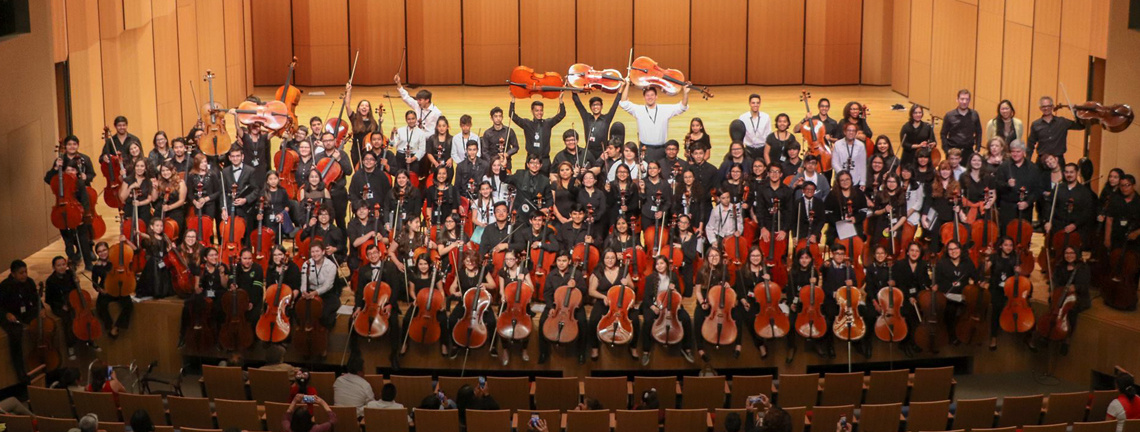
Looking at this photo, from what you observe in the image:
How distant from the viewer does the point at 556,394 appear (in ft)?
27.7

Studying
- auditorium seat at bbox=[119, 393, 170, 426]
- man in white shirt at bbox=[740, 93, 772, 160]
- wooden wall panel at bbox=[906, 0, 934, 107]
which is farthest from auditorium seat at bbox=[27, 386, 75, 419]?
wooden wall panel at bbox=[906, 0, 934, 107]

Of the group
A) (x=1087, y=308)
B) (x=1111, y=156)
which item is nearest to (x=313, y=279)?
(x=1087, y=308)

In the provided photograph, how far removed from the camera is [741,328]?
902 centimetres

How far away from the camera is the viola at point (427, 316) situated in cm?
891

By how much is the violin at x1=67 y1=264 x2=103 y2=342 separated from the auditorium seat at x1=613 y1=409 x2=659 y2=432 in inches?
148

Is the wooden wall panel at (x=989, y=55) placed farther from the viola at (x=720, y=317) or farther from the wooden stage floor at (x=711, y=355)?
the viola at (x=720, y=317)

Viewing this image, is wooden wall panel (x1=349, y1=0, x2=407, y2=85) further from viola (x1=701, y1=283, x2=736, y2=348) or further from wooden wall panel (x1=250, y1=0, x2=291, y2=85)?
viola (x1=701, y1=283, x2=736, y2=348)

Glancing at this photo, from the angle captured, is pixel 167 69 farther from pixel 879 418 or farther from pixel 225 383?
pixel 879 418

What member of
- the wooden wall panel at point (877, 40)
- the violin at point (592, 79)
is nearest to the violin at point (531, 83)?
the violin at point (592, 79)

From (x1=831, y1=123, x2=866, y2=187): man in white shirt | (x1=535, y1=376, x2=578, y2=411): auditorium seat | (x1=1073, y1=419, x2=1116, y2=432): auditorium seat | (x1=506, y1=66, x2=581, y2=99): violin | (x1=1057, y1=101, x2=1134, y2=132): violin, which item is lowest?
(x1=535, y1=376, x2=578, y2=411): auditorium seat

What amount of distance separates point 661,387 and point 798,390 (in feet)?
2.71

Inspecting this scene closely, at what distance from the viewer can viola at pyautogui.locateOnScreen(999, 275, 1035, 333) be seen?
8914 millimetres

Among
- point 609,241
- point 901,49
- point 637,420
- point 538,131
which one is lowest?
point 637,420

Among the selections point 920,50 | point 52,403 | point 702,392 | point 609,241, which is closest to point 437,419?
point 702,392
